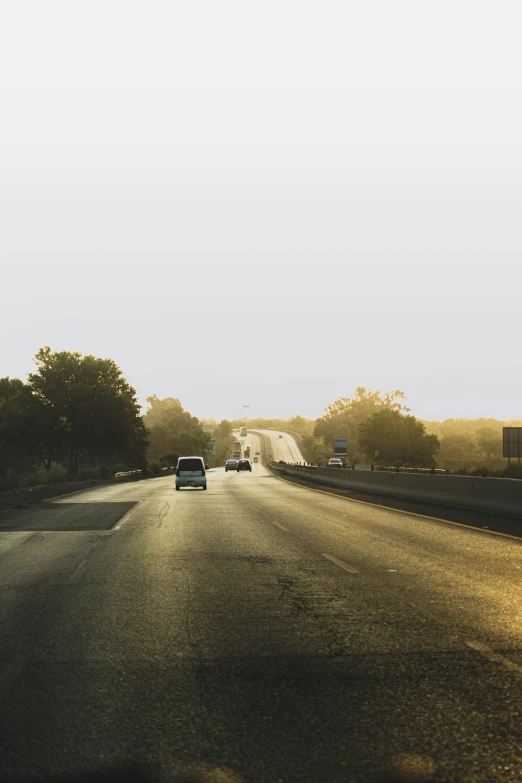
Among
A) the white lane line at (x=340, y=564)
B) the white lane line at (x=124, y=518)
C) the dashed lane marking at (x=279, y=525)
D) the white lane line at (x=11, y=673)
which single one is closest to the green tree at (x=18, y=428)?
the white lane line at (x=124, y=518)

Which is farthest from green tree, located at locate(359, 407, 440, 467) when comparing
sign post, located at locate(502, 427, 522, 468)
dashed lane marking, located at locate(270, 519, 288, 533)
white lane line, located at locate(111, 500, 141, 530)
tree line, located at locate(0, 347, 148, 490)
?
dashed lane marking, located at locate(270, 519, 288, 533)

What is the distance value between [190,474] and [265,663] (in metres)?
36.6

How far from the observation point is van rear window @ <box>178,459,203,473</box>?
142 ft

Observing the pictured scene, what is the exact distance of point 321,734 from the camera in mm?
4832

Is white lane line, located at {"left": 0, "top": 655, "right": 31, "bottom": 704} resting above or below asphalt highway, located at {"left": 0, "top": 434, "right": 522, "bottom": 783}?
below

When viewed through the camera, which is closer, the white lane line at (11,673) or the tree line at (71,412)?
the white lane line at (11,673)

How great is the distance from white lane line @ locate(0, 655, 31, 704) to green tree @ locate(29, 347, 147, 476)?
71875mm

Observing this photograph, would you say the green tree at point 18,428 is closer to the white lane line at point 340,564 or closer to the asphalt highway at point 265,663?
the white lane line at point 340,564

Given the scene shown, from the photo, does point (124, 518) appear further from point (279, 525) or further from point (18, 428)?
point (18, 428)

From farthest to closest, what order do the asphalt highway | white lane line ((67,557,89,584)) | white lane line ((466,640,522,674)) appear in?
white lane line ((67,557,89,584)), white lane line ((466,640,522,674)), the asphalt highway

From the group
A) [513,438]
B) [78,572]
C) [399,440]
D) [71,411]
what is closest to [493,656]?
[78,572]

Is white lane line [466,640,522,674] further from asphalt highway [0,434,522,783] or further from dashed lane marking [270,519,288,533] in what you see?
dashed lane marking [270,519,288,533]

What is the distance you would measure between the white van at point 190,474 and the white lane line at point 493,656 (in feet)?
117

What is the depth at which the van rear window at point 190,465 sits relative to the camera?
43.3m
